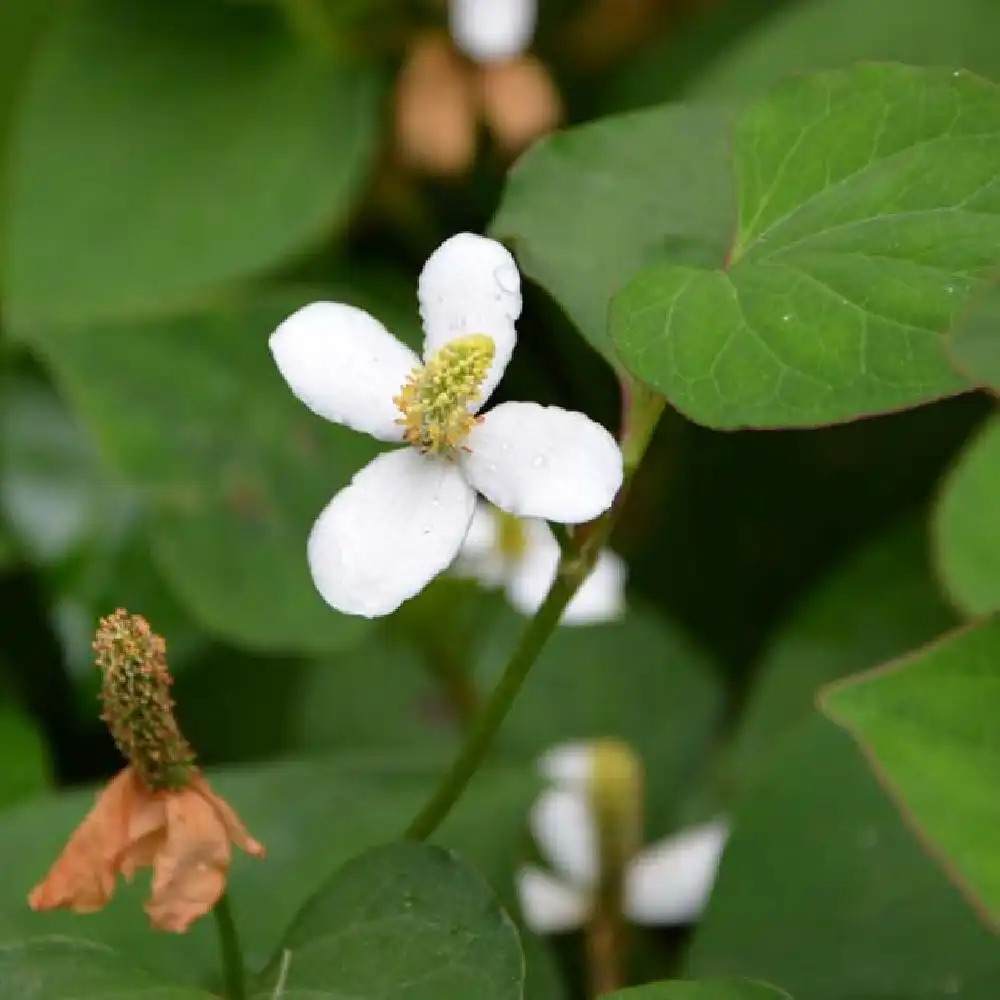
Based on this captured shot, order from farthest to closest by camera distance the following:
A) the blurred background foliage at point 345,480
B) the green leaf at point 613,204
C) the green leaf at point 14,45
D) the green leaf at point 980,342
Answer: the green leaf at point 14,45 < the blurred background foliage at point 345,480 < the green leaf at point 613,204 < the green leaf at point 980,342

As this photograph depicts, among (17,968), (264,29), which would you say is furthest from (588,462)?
(264,29)

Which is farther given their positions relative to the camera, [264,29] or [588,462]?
[264,29]

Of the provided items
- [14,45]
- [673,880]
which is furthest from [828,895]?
[14,45]

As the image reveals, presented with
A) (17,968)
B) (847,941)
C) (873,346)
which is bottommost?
(847,941)

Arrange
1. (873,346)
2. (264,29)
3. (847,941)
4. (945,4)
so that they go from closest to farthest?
(873,346) → (847,941) → (945,4) → (264,29)

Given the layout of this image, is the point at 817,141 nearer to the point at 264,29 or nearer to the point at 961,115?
the point at 961,115

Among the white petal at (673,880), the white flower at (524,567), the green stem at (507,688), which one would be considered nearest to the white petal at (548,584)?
the white flower at (524,567)

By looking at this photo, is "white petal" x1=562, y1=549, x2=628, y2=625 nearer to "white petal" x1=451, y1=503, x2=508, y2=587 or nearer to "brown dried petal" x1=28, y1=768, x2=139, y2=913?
"white petal" x1=451, y1=503, x2=508, y2=587

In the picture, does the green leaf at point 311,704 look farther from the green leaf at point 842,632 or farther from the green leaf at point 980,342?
the green leaf at point 980,342
